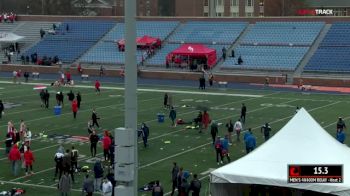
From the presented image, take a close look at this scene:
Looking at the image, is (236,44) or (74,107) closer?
(74,107)

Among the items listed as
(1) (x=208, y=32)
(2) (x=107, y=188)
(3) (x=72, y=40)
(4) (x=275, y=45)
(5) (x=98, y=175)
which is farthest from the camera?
(3) (x=72, y=40)

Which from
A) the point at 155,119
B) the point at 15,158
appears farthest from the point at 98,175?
the point at 155,119

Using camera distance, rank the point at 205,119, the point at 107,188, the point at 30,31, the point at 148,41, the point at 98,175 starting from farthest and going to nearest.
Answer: the point at 30,31 < the point at 148,41 < the point at 205,119 < the point at 98,175 < the point at 107,188

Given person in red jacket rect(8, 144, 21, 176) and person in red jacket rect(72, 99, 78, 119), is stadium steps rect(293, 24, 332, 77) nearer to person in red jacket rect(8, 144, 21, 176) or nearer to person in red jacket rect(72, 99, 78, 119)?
person in red jacket rect(72, 99, 78, 119)

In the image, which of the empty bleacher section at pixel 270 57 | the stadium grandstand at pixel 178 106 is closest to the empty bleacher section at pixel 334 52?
the stadium grandstand at pixel 178 106

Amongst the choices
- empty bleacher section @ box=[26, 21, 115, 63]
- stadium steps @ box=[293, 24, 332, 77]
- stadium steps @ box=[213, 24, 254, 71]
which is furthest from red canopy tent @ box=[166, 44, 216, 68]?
empty bleacher section @ box=[26, 21, 115, 63]

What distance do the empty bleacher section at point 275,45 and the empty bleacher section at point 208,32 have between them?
4.54ft

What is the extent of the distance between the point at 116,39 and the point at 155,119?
32531 mm

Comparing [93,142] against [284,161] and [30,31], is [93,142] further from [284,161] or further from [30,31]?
[30,31]

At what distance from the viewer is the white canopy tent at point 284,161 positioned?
45.6 feet

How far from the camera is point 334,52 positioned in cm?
5391

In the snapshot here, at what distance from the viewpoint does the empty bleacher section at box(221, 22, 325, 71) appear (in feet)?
179

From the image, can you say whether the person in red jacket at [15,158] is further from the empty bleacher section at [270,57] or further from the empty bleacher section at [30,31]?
the empty bleacher section at [30,31]

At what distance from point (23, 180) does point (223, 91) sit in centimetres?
2687
